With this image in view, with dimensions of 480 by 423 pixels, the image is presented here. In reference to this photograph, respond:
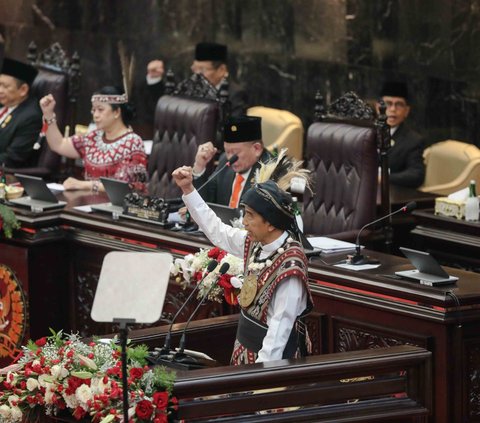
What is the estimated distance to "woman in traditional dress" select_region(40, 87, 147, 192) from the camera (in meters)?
7.43

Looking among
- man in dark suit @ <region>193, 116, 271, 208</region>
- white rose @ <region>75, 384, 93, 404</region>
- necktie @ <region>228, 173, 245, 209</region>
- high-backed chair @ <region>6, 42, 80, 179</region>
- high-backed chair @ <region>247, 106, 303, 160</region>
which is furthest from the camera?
high-backed chair @ <region>247, 106, 303, 160</region>

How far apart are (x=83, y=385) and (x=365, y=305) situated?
163 centimetres

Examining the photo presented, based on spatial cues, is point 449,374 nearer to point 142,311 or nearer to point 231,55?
point 142,311

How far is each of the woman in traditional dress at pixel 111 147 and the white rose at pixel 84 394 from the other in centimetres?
341

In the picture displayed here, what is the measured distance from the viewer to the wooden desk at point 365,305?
493 centimetres

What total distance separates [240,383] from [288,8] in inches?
250

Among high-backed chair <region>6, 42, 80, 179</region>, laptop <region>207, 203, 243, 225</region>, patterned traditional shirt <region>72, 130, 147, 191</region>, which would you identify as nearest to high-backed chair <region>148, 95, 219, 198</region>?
patterned traditional shirt <region>72, 130, 147, 191</region>

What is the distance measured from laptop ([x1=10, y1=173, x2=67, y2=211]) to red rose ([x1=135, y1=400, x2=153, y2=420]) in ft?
10.6

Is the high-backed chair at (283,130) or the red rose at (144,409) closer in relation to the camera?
the red rose at (144,409)

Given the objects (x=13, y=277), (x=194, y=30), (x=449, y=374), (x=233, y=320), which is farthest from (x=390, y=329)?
(x=194, y=30)

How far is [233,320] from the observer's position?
4961mm

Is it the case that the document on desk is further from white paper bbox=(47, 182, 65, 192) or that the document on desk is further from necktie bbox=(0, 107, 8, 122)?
necktie bbox=(0, 107, 8, 122)

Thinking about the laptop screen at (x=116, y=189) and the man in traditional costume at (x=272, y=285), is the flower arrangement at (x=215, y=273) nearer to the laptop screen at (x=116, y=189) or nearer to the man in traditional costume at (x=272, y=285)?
the man in traditional costume at (x=272, y=285)

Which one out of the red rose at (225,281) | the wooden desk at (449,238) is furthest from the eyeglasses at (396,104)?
the red rose at (225,281)
